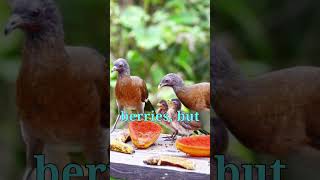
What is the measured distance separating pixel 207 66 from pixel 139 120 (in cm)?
29

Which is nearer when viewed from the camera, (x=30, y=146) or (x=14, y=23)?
(x=14, y=23)

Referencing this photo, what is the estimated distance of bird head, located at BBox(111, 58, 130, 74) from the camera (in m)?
2.26

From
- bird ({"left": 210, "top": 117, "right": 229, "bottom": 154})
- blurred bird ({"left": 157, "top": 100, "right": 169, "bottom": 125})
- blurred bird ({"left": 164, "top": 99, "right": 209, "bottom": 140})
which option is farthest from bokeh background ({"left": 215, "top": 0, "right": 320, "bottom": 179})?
blurred bird ({"left": 157, "top": 100, "right": 169, "bottom": 125})

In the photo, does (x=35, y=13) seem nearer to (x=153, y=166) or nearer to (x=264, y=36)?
(x=153, y=166)

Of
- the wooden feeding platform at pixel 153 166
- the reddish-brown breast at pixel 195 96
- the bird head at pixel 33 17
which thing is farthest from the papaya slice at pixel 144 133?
Result: the bird head at pixel 33 17

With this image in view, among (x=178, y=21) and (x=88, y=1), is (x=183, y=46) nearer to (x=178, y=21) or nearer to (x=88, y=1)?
(x=178, y=21)

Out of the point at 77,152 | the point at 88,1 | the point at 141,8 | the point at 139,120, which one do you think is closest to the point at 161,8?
the point at 141,8

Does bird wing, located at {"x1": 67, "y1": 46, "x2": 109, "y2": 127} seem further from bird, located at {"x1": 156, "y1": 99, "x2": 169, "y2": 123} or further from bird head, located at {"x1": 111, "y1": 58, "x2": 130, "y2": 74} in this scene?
bird, located at {"x1": 156, "y1": 99, "x2": 169, "y2": 123}

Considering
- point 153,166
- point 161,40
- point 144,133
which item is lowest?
point 153,166

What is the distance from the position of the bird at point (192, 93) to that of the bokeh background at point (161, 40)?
0.02 metres

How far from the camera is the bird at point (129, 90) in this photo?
2264mm

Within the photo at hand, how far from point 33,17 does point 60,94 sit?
0.89ft

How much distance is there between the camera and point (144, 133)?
7.43 ft

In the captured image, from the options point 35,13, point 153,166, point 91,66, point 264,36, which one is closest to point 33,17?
point 35,13
